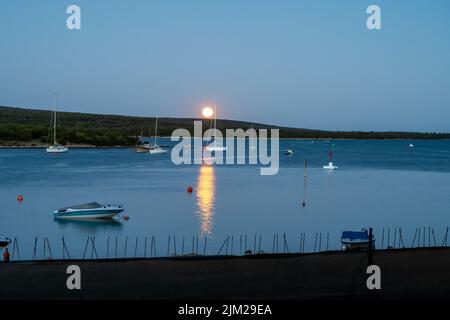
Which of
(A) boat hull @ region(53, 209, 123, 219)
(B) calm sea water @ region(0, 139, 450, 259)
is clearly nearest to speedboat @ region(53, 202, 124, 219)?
(A) boat hull @ region(53, 209, 123, 219)

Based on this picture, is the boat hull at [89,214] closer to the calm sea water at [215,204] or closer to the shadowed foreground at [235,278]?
the calm sea water at [215,204]

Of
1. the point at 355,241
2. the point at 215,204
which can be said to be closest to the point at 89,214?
the point at 215,204

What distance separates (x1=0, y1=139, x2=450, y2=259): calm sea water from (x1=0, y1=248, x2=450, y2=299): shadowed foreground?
26.6ft

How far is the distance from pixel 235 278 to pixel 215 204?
23.9 meters

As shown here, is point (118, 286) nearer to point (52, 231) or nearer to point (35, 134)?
point (52, 231)

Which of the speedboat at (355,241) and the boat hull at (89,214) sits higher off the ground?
the speedboat at (355,241)

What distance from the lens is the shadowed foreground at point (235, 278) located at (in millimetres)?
14758

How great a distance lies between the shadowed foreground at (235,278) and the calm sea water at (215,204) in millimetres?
8118

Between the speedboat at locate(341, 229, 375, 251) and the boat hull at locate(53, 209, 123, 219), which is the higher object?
the speedboat at locate(341, 229, 375, 251)

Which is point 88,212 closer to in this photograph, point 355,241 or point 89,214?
point 89,214

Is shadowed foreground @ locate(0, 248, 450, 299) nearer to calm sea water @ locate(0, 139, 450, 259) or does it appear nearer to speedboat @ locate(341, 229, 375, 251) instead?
speedboat @ locate(341, 229, 375, 251)

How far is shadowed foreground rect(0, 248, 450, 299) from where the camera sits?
14758mm

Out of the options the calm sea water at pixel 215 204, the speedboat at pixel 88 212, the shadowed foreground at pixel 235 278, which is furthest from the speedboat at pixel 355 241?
the speedboat at pixel 88 212

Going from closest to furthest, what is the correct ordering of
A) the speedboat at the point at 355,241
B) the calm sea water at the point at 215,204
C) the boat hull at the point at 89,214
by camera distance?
the speedboat at the point at 355,241, the calm sea water at the point at 215,204, the boat hull at the point at 89,214
